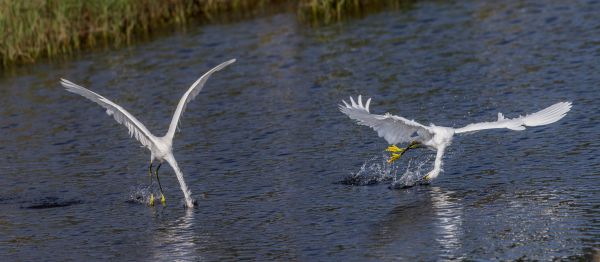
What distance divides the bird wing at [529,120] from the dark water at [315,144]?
57 cm

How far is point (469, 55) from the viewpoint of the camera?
17703mm

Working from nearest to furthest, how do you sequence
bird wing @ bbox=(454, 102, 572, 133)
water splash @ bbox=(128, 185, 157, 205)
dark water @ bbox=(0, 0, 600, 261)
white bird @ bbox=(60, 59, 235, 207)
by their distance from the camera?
1. dark water @ bbox=(0, 0, 600, 261)
2. bird wing @ bbox=(454, 102, 572, 133)
3. white bird @ bbox=(60, 59, 235, 207)
4. water splash @ bbox=(128, 185, 157, 205)

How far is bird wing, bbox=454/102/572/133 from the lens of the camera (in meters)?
11.1

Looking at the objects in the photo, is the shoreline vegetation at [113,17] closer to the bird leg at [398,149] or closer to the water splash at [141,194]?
the water splash at [141,194]

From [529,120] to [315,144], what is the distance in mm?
3302

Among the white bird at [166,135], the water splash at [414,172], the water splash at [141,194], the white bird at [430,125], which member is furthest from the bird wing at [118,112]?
the water splash at [414,172]

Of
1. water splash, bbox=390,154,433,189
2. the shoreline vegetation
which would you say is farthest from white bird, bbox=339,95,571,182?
the shoreline vegetation

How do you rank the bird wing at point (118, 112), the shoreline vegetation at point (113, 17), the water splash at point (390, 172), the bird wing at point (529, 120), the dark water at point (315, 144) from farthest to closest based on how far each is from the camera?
the shoreline vegetation at point (113, 17), the water splash at point (390, 172), the bird wing at point (529, 120), the bird wing at point (118, 112), the dark water at point (315, 144)

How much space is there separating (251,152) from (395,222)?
11.9 ft

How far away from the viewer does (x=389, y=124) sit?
11.6 m

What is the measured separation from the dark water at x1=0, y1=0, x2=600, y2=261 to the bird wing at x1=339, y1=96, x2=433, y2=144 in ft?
1.80

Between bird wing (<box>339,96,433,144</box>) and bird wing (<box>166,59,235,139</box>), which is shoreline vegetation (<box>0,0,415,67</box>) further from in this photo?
bird wing (<box>339,96,433,144</box>)

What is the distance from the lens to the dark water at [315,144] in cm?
1017

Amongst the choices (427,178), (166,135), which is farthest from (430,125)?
(166,135)
